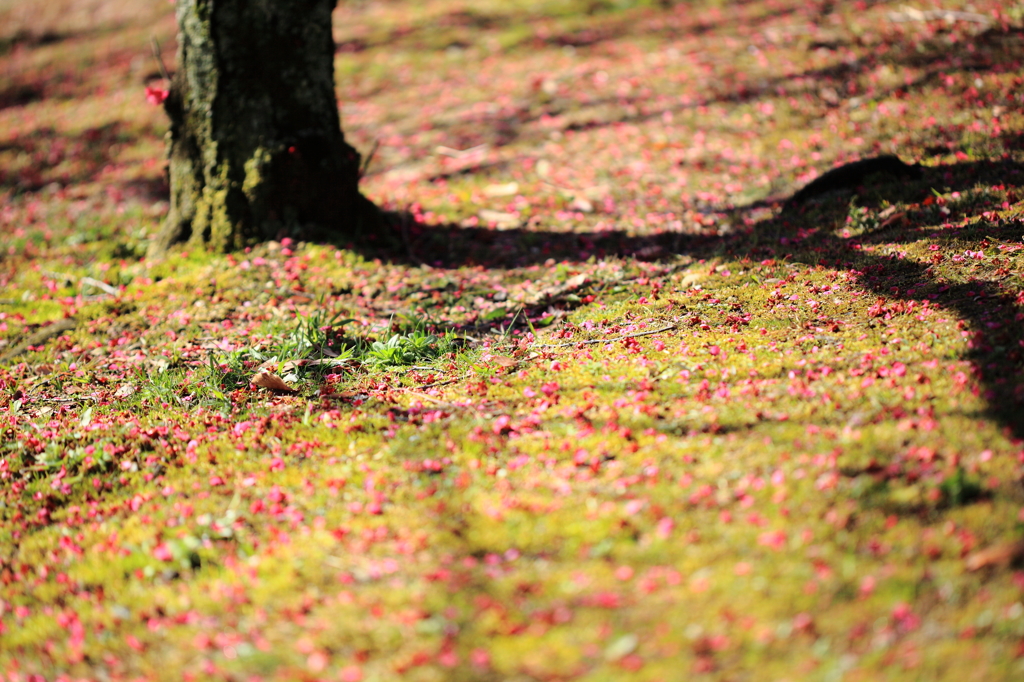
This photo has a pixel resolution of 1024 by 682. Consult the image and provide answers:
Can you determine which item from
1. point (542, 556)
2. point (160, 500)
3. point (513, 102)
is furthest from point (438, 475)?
point (513, 102)

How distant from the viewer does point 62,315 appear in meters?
7.27

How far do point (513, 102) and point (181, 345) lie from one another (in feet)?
29.6

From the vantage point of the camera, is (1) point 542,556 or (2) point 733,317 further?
(2) point 733,317

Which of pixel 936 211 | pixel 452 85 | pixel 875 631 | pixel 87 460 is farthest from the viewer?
pixel 452 85

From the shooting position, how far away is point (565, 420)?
4.64 m

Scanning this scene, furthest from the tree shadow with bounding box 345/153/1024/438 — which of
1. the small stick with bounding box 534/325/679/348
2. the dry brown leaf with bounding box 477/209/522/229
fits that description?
the small stick with bounding box 534/325/679/348

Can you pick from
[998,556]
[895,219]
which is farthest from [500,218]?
[998,556]

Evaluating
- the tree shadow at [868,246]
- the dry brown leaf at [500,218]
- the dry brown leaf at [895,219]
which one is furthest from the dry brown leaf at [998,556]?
the dry brown leaf at [500,218]

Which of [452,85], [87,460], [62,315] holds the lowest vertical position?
[87,460]

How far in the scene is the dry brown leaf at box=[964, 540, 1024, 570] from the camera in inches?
117

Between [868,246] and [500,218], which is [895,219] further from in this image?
[500,218]

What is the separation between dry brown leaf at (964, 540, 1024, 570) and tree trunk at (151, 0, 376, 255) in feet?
22.2

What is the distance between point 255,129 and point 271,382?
11.6ft

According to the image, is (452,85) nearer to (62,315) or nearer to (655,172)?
(655,172)
